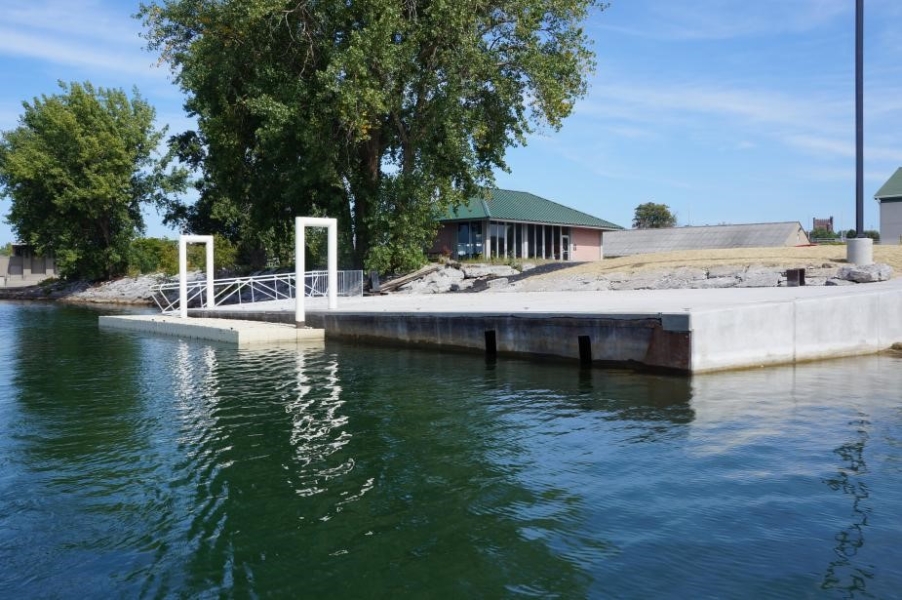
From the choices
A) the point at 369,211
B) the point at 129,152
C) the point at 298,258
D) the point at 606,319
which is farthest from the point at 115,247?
the point at 606,319

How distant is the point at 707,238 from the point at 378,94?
35.2m

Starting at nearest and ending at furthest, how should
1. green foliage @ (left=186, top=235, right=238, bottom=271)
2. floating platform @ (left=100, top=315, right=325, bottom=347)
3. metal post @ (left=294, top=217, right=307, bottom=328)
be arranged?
1. floating platform @ (left=100, top=315, right=325, bottom=347)
2. metal post @ (left=294, top=217, right=307, bottom=328)
3. green foliage @ (left=186, top=235, right=238, bottom=271)

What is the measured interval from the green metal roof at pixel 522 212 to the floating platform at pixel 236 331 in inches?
759

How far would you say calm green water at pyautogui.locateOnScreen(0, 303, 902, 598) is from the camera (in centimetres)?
538

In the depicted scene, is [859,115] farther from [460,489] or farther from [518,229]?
[518,229]

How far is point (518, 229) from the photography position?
47062 mm

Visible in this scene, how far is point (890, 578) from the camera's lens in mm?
5211

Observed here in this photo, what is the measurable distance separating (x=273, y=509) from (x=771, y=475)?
5.00 metres

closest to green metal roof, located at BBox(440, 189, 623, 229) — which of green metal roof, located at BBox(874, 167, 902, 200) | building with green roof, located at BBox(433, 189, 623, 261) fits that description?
building with green roof, located at BBox(433, 189, 623, 261)

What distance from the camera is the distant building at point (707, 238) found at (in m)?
52.9

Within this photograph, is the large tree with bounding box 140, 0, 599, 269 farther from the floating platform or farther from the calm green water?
the calm green water

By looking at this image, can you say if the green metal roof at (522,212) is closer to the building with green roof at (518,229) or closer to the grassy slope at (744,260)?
the building with green roof at (518,229)

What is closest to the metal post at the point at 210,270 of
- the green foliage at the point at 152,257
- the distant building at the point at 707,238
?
the distant building at the point at 707,238

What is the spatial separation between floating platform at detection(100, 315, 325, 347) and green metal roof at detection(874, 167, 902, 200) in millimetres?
43300
